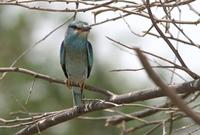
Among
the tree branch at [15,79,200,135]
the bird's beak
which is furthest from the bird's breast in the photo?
the tree branch at [15,79,200,135]

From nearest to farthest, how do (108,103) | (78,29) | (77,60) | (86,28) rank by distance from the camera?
1. (108,103)
2. (86,28)
3. (78,29)
4. (77,60)

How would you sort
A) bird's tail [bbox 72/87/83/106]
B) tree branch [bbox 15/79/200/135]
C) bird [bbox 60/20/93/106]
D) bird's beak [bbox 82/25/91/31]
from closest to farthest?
tree branch [bbox 15/79/200/135]
bird's beak [bbox 82/25/91/31]
bird's tail [bbox 72/87/83/106]
bird [bbox 60/20/93/106]

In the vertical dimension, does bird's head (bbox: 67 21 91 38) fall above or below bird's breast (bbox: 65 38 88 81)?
above

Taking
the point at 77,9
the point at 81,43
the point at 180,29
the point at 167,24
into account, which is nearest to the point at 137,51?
the point at 180,29

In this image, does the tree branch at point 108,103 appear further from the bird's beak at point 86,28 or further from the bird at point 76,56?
the bird at point 76,56

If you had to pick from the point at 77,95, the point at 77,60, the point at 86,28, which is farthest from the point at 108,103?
the point at 77,60

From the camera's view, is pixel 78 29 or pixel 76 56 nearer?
pixel 78 29

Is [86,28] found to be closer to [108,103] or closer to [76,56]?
[76,56]

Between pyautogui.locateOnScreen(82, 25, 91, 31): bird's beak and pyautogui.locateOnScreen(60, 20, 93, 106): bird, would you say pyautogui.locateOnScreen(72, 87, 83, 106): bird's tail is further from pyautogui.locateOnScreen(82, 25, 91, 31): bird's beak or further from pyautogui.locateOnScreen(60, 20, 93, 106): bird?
pyautogui.locateOnScreen(82, 25, 91, 31): bird's beak

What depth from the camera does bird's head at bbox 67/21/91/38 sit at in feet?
14.6

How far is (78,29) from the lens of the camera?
14.9ft

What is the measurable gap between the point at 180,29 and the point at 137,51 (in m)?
1.27

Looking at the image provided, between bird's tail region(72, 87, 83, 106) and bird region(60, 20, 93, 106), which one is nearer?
bird's tail region(72, 87, 83, 106)

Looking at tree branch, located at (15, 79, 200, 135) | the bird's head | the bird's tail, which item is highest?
the bird's head
